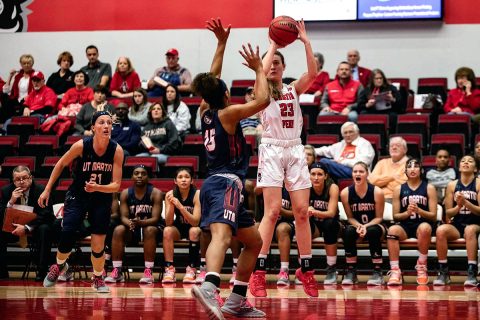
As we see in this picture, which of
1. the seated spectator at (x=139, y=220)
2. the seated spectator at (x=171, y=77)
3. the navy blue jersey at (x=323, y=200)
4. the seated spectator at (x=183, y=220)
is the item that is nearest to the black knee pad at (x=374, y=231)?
the navy blue jersey at (x=323, y=200)

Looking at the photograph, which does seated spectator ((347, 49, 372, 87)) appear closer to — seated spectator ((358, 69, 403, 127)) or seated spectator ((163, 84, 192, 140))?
seated spectator ((358, 69, 403, 127))

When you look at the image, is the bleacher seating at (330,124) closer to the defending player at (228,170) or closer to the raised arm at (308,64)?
the raised arm at (308,64)

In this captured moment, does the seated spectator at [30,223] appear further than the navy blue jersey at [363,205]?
Yes

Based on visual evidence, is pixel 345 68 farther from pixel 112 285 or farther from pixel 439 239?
pixel 112 285

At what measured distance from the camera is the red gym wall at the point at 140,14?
15.2 meters

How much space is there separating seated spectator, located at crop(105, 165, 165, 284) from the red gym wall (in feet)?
18.8

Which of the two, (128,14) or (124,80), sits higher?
(128,14)

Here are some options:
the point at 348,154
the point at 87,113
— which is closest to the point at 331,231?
the point at 348,154

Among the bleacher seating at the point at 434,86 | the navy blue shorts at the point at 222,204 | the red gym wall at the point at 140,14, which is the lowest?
the navy blue shorts at the point at 222,204

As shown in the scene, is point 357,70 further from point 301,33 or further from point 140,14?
point 301,33

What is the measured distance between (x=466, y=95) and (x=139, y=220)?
503 centimetres

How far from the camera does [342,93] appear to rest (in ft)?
41.6

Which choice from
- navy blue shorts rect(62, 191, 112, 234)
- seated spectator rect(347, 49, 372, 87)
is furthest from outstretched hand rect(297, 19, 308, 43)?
seated spectator rect(347, 49, 372, 87)

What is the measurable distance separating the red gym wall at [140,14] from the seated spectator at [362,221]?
19.7 feet
